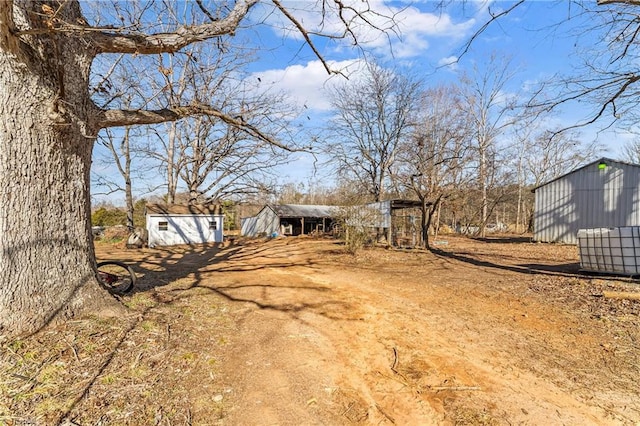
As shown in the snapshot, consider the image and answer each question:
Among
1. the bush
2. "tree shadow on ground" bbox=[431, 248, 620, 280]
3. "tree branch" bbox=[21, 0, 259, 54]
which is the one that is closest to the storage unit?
"tree shadow on ground" bbox=[431, 248, 620, 280]

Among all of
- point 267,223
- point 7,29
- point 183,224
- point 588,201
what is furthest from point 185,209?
point 588,201

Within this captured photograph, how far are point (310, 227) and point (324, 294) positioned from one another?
22.1m

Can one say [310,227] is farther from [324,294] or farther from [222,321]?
[222,321]

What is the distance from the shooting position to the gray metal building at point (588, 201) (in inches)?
532

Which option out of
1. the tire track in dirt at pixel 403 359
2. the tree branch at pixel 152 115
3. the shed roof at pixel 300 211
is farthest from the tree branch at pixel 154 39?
the shed roof at pixel 300 211

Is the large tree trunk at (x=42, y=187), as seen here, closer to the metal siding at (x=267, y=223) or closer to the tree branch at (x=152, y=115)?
the tree branch at (x=152, y=115)

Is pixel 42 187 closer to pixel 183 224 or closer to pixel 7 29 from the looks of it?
pixel 7 29

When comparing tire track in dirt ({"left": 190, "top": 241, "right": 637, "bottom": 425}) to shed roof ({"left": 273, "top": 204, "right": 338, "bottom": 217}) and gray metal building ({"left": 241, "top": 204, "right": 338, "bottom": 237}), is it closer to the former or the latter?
shed roof ({"left": 273, "top": 204, "right": 338, "bottom": 217})

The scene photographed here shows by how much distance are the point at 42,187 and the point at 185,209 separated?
17376mm

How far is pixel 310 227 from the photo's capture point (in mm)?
28031

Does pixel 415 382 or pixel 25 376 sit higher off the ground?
pixel 25 376

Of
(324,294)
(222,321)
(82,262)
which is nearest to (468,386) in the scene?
(222,321)

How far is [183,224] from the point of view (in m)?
19.6

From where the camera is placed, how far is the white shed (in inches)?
738
